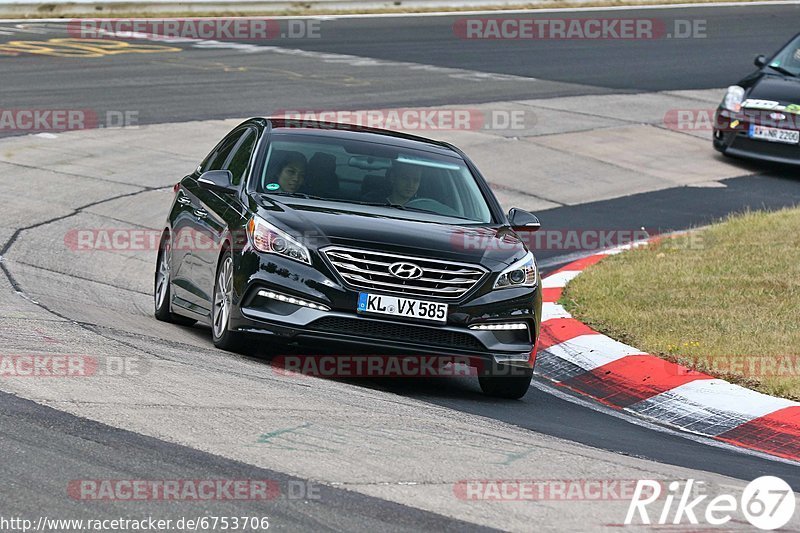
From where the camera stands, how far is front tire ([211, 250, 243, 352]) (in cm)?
862

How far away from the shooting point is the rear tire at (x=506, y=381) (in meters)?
8.57

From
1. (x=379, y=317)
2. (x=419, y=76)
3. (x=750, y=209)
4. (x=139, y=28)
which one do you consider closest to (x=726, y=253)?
(x=750, y=209)

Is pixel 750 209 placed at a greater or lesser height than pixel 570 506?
lesser

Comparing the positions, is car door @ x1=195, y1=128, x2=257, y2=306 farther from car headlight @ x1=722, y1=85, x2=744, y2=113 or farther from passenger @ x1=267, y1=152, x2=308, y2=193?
car headlight @ x1=722, y1=85, x2=744, y2=113

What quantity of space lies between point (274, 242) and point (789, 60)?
13352 mm

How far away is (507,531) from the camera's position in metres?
5.37

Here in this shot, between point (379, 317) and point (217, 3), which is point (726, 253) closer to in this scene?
point (379, 317)

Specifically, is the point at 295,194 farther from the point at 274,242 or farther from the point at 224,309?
the point at 224,309

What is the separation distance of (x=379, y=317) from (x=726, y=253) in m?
5.66

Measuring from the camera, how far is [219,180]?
371 inches

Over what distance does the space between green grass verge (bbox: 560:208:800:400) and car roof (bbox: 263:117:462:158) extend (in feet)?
5.81

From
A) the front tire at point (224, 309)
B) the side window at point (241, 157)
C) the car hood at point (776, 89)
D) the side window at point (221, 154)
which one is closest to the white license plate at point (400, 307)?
the front tire at point (224, 309)
